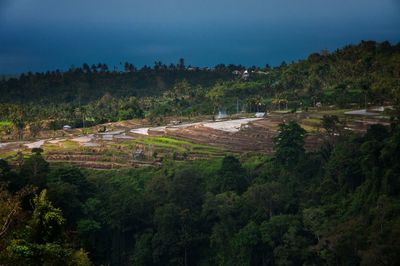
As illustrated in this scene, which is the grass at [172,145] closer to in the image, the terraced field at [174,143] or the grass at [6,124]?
the terraced field at [174,143]

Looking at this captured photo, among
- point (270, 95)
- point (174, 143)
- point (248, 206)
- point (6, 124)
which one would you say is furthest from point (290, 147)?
point (6, 124)

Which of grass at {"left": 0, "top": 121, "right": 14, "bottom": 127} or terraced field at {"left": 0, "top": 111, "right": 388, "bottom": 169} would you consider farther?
grass at {"left": 0, "top": 121, "right": 14, "bottom": 127}

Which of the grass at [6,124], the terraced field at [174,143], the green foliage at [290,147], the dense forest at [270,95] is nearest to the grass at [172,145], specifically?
the terraced field at [174,143]

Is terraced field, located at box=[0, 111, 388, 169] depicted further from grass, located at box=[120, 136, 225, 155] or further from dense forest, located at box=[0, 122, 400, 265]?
dense forest, located at box=[0, 122, 400, 265]

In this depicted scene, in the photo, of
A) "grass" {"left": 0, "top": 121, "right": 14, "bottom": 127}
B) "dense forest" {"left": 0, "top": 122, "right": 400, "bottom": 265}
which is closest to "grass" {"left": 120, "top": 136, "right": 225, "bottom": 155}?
"dense forest" {"left": 0, "top": 122, "right": 400, "bottom": 265}

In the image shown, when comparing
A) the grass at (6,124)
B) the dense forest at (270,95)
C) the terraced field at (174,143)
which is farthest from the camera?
the grass at (6,124)

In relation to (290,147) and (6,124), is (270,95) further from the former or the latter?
(290,147)

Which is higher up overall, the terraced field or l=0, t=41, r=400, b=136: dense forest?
l=0, t=41, r=400, b=136: dense forest

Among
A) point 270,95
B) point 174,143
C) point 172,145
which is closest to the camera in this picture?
point 172,145

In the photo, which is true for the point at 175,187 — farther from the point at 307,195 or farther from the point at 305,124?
the point at 305,124
